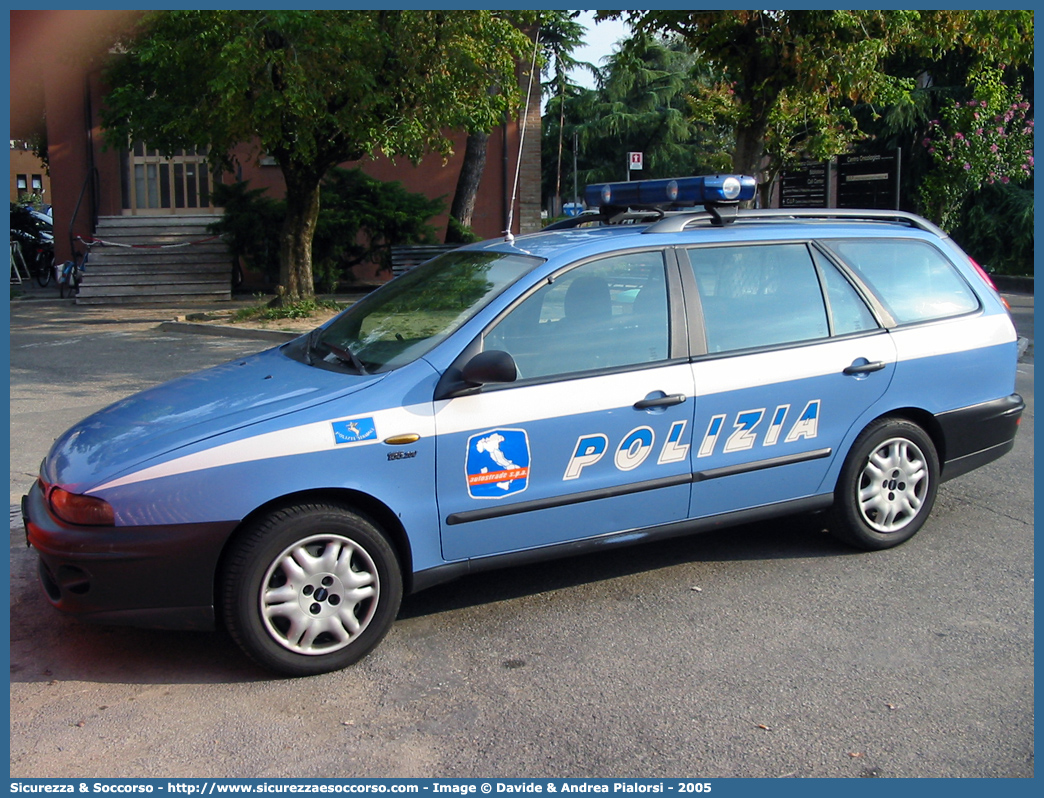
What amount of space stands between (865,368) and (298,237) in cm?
1187

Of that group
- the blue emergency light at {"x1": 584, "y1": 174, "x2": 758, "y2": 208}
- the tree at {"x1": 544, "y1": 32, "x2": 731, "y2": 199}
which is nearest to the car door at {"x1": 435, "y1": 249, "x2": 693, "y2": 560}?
the blue emergency light at {"x1": 584, "y1": 174, "x2": 758, "y2": 208}

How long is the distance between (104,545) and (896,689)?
114 inches

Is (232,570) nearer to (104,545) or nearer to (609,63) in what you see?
(104,545)

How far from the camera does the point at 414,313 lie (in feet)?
15.1

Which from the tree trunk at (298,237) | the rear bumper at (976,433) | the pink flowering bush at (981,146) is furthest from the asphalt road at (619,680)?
the pink flowering bush at (981,146)

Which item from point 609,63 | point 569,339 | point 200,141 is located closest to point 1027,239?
point 200,141

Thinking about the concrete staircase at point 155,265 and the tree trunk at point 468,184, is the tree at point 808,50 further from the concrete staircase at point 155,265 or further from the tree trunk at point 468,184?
the concrete staircase at point 155,265

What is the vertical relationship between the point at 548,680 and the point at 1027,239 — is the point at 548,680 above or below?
below

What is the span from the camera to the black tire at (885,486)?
4.91m

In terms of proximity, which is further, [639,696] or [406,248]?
[406,248]

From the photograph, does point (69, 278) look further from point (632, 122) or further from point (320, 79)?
point (632, 122)

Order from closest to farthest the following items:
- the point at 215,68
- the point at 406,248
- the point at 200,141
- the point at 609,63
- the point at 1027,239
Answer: the point at 215,68 < the point at 200,141 < the point at 406,248 < the point at 1027,239 < the point at 609,63

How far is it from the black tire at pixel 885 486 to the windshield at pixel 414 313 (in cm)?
191

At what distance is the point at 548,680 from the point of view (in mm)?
3768
